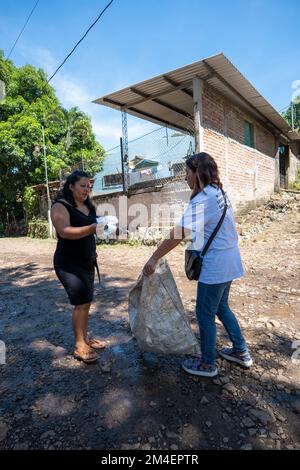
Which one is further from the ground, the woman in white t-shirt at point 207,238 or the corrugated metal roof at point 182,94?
the corrugated metal roof at point 182,94

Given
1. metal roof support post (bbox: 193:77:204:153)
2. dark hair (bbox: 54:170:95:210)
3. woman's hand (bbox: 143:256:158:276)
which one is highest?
metal roof support post (bbox: 193:77:204:153)

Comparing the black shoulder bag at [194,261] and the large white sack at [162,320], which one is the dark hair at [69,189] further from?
the black shoulder bag at [194,261]

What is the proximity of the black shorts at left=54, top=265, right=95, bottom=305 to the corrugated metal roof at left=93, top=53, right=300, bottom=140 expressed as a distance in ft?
20.6

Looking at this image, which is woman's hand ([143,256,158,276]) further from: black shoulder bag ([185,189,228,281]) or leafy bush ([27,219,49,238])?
leafy bush ([27,219,49,238])

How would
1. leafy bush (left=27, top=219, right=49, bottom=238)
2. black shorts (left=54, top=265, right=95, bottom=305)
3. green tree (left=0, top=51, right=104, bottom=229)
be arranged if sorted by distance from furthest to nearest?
green tree (left=0, top=51, right=104, bottom=229) < leafy bush (left=27, top=219, right=49, bottom=238) < black shorts (left=54, top=265, right=95, bottom=305)

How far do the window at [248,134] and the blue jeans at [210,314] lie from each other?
9.30 metres

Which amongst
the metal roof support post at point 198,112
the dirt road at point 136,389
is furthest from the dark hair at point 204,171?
the metal roof support post at point 198,112

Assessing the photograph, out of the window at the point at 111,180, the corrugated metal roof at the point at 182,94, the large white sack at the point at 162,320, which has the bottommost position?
the large white sack at the point at 162,320

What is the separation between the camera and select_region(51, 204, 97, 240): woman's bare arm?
222 cm

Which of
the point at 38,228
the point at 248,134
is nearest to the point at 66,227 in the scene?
the point at 248,134

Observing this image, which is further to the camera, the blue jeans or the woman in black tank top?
the woman in black tank top

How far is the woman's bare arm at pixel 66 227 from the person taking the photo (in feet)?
7.30

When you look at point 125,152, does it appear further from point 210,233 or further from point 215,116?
point 210,233

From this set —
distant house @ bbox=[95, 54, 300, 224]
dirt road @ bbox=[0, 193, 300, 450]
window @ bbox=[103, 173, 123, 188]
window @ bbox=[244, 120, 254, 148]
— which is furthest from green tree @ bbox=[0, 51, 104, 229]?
dirt road @ bbox=[0, 193, 300, 450]
